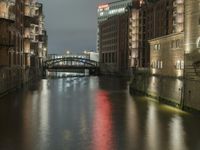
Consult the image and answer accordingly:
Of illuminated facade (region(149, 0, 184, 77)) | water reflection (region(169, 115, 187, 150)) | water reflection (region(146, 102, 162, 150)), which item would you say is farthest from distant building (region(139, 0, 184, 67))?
water reflection (region(169, 115, 187, 150))

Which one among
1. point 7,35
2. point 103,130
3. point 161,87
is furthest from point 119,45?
point 103,130

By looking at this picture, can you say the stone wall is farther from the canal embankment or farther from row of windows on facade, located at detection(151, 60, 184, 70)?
row of windows on facade, located at detection(151, 60, 184, 70)

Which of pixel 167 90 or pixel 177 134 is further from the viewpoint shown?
pixel 167 90

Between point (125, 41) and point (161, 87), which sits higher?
point (125, 41)

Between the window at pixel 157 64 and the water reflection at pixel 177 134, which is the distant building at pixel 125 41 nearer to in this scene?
the window at pixel 157 64

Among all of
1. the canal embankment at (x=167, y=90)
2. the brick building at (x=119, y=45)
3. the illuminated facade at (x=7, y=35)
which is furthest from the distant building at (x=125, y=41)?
the illuminated facade at (x=7, y=35)

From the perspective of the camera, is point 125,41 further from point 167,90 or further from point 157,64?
point 167,90

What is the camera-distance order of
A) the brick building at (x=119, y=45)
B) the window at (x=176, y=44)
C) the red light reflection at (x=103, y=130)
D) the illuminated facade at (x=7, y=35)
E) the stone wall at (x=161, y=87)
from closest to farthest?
the red light reflection at (x=103, y=130) → the stone wall at (x=161, y=87) → the window at (x=176, y=44) → the illuminated facade at (x=7, y=35) → the brick building at (x=119, y=45)

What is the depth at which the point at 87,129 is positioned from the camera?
35.2 metres

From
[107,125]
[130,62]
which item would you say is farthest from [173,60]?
[130,62]

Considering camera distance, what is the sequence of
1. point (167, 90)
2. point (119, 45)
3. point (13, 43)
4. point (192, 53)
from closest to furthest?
point (192, 53)
point (167, 90)
point (13, 43)
point (119, 45)

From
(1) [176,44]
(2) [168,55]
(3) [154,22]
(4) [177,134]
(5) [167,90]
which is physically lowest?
(4) [177,134]

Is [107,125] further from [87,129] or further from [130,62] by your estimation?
[130,62]

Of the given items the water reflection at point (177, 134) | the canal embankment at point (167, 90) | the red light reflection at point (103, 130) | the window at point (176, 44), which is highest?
the window at point (176, 44)
